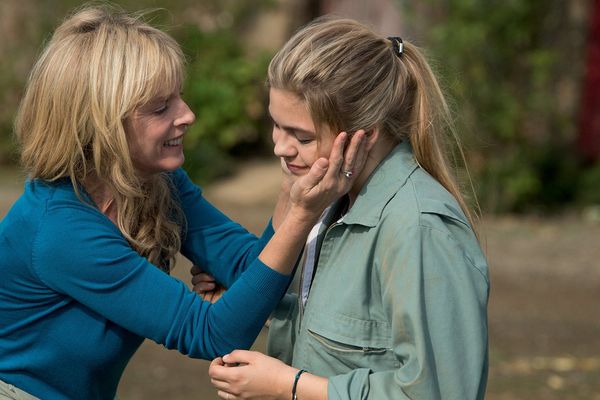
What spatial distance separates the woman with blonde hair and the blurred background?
9.98 feet

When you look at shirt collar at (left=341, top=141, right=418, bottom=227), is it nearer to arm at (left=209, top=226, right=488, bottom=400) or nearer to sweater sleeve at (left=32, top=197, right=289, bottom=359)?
arm at (left=209, top=226, right=488, bottom=400)

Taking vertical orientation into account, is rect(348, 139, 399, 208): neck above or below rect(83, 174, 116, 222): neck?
above

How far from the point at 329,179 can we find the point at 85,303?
2.35ft

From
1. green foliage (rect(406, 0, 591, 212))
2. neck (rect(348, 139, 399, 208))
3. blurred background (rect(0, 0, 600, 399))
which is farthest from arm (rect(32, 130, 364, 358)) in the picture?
green foliage (rect(406, 0, 591, 212))

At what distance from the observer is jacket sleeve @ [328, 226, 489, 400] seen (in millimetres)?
2363

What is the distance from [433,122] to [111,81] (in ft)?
2.68

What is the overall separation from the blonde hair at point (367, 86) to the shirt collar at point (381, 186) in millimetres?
56

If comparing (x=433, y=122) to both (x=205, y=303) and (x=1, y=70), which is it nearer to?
(x=205, y=303)

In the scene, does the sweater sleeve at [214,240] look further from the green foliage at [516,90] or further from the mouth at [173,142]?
the green foliage at [516,90]

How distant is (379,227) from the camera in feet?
8.30

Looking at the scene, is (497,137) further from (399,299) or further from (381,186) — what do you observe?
(399,299)

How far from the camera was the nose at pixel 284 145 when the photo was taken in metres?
2.64

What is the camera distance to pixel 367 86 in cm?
260

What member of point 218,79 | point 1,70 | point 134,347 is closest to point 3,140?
point 1,70
